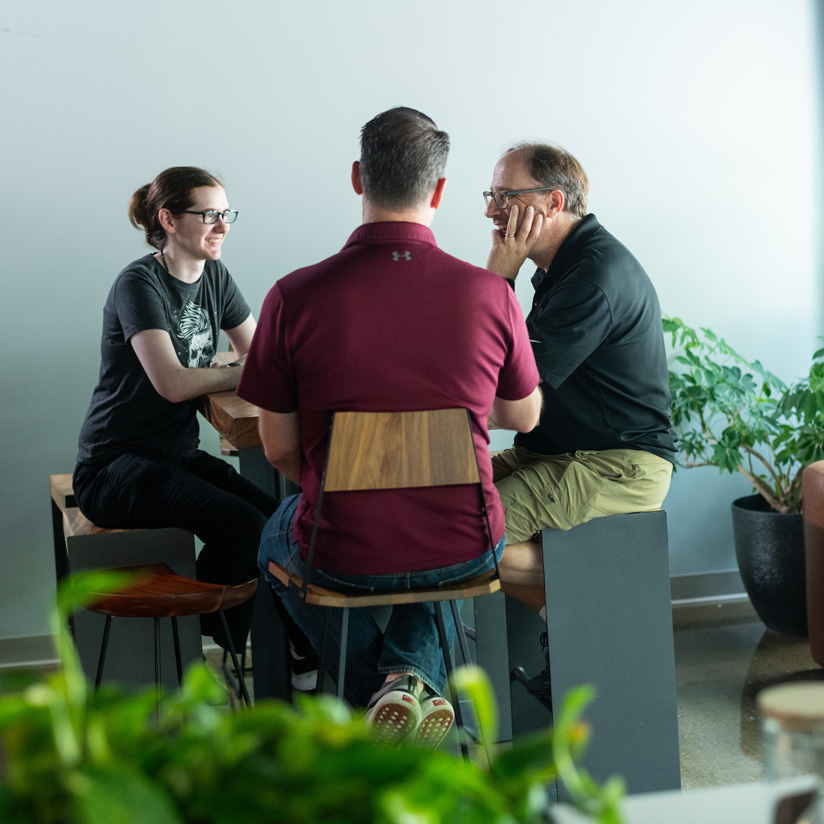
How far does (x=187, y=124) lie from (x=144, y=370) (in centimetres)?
118

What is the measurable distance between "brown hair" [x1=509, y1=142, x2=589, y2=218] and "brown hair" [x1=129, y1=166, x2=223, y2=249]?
88 cm

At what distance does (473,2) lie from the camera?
137 inches

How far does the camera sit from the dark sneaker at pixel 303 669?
243cm

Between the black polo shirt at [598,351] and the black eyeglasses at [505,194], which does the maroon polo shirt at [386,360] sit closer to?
the black polo shirt at [598,351]

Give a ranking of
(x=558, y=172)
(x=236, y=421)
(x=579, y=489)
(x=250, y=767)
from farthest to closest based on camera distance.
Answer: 1. (x=558, y=172)
2. (x=579, y=489)
3. (x=236, y=421)
4. (x=250, y=767)

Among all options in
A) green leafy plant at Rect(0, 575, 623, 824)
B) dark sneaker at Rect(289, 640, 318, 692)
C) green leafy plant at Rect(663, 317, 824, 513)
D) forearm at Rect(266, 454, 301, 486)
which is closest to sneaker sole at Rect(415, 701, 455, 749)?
forearm at Rect(266, 454, 301, 486)

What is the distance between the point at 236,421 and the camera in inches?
77.8

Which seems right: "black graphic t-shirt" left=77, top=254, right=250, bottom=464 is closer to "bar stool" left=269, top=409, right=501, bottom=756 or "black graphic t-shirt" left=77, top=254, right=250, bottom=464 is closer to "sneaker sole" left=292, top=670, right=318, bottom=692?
"sneaker sole" left=292, top=670, right=318, bottom=692

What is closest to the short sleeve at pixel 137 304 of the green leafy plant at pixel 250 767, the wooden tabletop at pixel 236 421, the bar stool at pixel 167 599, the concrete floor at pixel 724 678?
the wooden tabletop at pixel 236 421

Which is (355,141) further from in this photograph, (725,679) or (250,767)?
(250,767)

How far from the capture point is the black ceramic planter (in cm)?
339

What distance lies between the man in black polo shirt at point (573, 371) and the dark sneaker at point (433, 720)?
400 mm

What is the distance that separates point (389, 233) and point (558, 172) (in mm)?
772

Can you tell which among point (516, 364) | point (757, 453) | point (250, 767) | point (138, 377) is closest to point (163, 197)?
point (138, 377)
